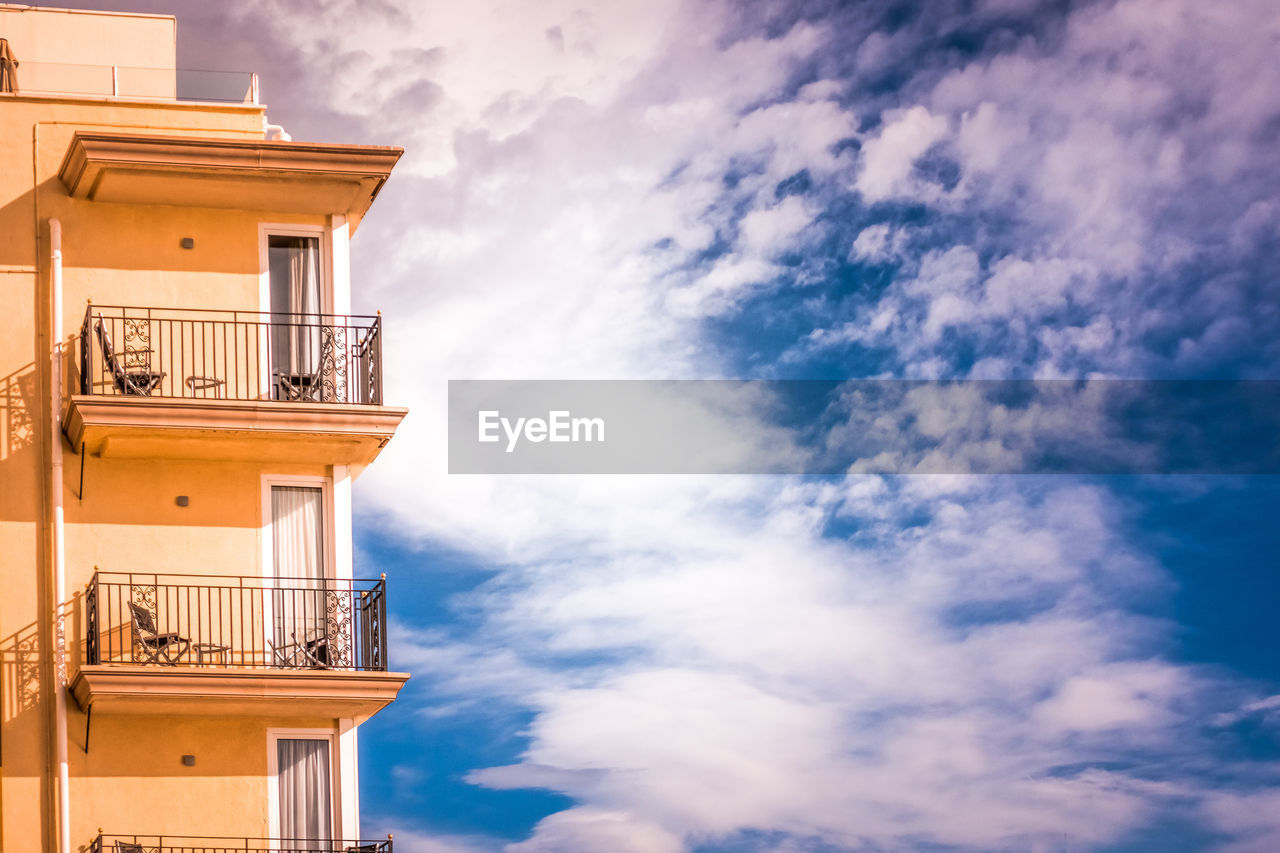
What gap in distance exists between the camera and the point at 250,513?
28.5 metres

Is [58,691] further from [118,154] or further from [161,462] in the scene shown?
[118,154]

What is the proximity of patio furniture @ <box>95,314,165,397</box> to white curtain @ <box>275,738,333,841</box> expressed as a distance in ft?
19.2

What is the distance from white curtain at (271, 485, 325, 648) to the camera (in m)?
28.3

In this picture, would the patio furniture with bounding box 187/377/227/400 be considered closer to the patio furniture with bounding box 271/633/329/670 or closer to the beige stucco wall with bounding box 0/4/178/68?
the patio furniture with bounding box 271/633/329/670

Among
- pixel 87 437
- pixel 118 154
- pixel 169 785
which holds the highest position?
pixel 118 154

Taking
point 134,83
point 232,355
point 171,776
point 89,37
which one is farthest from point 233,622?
point 89,37

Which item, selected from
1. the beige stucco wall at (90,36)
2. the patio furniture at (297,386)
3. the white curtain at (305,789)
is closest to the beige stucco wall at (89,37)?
the beige stucco wall at (90,36)

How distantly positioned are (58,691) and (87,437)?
12.5 ft

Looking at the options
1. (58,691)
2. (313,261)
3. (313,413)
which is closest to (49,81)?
(313,261)

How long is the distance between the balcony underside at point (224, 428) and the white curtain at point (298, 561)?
68 cm

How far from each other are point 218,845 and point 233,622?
3356 mm

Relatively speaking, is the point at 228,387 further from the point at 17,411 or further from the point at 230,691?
the point at 230,691

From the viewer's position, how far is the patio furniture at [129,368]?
2769cm

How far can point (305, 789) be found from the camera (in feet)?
91.0
